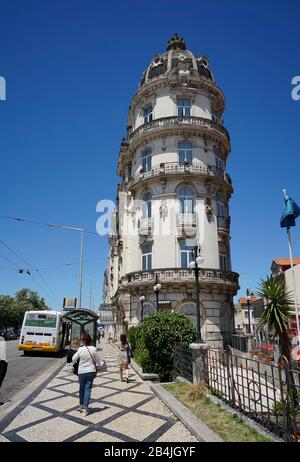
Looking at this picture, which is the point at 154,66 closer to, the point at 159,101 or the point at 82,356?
the point at 159,101

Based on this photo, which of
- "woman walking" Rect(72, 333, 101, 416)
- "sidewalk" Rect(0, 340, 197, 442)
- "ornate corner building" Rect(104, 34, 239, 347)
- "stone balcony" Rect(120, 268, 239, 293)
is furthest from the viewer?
"ornate corner building" Rect(104, 34, 239, 347)

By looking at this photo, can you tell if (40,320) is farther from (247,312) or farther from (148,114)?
(247,312)

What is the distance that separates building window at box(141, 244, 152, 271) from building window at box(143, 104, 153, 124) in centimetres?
1105

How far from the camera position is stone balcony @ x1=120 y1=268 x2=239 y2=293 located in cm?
2359

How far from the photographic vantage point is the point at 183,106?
2784 cm

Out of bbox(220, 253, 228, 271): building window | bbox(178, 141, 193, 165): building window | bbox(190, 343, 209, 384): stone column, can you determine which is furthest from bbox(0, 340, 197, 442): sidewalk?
bbox(178, 141, 193, 165): building window

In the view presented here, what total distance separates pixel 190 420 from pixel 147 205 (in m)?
21.8

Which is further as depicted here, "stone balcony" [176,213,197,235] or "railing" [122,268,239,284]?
"stone balcony" [176,213,197,235]

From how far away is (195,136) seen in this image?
27.0m

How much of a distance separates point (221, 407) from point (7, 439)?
4270mm

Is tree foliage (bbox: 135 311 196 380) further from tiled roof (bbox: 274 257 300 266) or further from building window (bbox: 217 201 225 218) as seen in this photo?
tiled roof (bbox: 274 257 300 266)

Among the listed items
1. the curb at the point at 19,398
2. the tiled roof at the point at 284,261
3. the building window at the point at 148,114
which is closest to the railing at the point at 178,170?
the building window at the point at 148,114

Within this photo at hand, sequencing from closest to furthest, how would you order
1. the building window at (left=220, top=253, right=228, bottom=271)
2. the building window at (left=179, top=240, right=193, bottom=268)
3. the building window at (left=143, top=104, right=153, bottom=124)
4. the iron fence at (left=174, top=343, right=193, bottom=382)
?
the iron fence at (left=174, top=343, right=193, bottom=382)
the building window at (left=179, top=240, right=193, bottom=268)
the building window at (left=220, top=253, right=228, bottom=271)
the building window at (left=143, top=104, right=153, bottom=124)

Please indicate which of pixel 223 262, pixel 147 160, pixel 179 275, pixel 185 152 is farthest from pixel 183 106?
pixel 179 275
